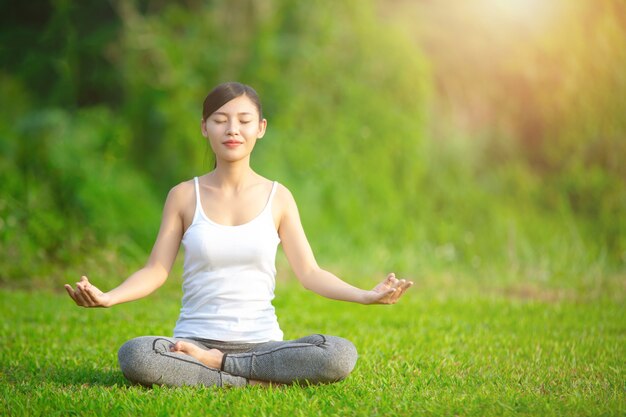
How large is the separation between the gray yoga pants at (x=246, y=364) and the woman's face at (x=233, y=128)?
2.94 feet

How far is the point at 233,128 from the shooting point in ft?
12.8

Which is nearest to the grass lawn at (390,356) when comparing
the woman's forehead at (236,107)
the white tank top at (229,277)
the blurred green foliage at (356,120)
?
the white tank top at (229,277)

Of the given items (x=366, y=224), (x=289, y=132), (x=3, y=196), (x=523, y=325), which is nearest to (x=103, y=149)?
(x=3, y=196)

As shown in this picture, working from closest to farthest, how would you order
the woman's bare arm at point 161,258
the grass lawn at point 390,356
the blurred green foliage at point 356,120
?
1. the grass lawn at point 390,356
2. the woman's bare arm at point 161,258
3. the blurred green foliage at point 356,120

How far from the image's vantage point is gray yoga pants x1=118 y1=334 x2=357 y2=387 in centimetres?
372

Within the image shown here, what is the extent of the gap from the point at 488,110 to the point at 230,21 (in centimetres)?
422

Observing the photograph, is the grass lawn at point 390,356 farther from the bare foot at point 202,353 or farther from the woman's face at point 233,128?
the woman's face at point 233,128

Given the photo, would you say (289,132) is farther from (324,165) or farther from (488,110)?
(488,110)

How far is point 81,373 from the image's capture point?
4.19 m

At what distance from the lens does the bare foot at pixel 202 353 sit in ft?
12.3

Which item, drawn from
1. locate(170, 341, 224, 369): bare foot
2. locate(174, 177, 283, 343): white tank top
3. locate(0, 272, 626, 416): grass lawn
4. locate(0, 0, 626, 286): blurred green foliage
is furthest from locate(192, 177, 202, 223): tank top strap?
locate(0, 0, 626, 286): blurred green foliage

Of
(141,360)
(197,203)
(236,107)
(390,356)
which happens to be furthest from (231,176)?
(390,356)

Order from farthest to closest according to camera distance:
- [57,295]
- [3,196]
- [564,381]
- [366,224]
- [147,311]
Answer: [366,224] → [3,196] → [57,295] → [147,311] → [564,381]

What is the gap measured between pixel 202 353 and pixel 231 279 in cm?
35
